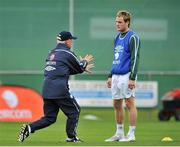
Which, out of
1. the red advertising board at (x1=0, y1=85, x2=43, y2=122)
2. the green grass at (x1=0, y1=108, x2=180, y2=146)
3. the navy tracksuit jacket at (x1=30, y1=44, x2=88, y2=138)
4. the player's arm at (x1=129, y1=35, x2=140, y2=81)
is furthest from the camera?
the red advertising board at (x1=0, y1=85, x2=43, y2=122)

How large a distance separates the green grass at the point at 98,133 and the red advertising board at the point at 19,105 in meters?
0.64

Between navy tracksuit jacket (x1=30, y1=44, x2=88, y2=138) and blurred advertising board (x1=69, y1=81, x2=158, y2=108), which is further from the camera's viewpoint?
blurred advertising board (x1=69, y1=81, x2=158, y2=108)

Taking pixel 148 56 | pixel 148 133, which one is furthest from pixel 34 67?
pixel 148 133

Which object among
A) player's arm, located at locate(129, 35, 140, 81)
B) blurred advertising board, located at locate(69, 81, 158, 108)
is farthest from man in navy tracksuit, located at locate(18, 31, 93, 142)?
blurred advertising board, located at locate(69, 81, 158, 108)

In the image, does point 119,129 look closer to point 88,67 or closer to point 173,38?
point 88,67

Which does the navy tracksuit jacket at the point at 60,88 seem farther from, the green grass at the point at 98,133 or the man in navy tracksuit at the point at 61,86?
the green grass at the point at 98,133

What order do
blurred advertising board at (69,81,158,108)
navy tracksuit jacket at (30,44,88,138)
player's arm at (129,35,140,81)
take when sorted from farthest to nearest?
blurred advertising board at (69,81,158,108) → player's arm at (129,35,140,81) → navy tracksuit jacket at (30,44,88,138)

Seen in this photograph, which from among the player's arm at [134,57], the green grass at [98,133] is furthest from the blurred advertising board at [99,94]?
the player's arm at [134,57]

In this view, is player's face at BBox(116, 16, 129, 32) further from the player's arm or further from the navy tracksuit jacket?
the navy tracksuit jacket

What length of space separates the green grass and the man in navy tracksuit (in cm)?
29

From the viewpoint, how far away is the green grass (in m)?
14.2

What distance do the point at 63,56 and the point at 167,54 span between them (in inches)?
578

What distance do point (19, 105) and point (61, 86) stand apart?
7.86 metres

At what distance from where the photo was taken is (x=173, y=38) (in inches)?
1134
